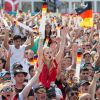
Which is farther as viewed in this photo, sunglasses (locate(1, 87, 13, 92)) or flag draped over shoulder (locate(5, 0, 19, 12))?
flag draped over shoulder (locate(5, 0, 19, 12))

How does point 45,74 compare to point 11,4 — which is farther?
point 11,4

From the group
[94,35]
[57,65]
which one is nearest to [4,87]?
[57,65]

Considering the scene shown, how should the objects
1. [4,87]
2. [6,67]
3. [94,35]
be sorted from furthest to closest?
[94,35]
[6,67]
[4,87]

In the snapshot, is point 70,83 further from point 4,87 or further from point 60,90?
point 4,87

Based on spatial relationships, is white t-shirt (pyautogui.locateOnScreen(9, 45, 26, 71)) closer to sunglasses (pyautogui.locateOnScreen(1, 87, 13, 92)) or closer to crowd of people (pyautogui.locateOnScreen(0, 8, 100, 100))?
crowd of people (pyautogui.locateOnScreen(0, 8, 100, 100))

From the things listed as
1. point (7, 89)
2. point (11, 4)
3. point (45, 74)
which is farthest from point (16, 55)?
point (11, 4)

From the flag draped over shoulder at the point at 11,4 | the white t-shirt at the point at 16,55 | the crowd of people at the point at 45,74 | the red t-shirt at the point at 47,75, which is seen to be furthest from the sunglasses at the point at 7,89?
the flag draped over shoulder at the point at 11,4

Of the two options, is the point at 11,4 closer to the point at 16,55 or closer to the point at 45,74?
the point at 16,55

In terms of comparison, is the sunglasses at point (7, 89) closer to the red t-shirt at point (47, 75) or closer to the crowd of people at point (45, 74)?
the crowd of people at point (45, 74)

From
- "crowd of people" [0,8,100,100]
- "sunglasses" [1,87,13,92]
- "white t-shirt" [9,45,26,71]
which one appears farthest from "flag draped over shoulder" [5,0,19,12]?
"sunglasses" [1,87,13,92]

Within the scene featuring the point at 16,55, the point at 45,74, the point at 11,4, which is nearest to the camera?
the point at 45,74

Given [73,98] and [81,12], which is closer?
[73,98]

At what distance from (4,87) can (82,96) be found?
3.42 feet

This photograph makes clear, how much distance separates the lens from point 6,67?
9469mm
